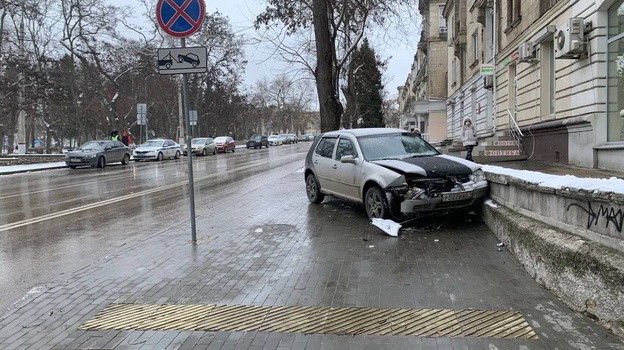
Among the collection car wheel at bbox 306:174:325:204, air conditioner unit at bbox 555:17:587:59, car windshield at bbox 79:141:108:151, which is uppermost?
air conditioner unit at bbox 555:17:587:59

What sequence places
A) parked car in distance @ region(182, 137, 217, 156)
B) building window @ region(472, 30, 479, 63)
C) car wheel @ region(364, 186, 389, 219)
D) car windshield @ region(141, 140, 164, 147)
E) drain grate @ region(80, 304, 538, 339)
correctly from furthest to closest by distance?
parked car in distance @ region(182, 137, 217, 156)
car windshield @ region(141, 140, 164, 147)
building window @ region(472, 30, 479, 63)
car wheel @ region(364, 186, 389, 219)
drain grate @ region(80, 304, 538, 339)

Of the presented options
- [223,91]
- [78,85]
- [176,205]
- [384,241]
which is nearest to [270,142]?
[223,91]

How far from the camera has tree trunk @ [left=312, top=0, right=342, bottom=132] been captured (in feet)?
58.3

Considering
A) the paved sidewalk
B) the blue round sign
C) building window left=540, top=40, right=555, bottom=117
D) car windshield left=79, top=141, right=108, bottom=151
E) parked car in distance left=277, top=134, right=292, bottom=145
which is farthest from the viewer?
parked car in distance left=277, top=134, right=292, bottom=145

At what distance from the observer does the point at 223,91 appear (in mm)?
63594

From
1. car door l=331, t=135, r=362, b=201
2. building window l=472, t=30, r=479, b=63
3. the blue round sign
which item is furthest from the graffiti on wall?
building window l=472, t=30, r=479, b=63

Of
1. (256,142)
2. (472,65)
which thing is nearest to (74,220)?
(472,65)

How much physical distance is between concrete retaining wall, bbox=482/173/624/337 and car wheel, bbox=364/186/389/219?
2217mm

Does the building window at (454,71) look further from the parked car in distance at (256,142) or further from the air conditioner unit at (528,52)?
the parked car in distance at (256,142)

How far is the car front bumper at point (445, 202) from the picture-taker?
26.0ft

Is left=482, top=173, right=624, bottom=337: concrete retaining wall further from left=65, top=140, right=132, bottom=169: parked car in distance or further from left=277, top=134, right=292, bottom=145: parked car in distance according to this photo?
left=277, top=134, right=292, bottom=145: parked car in distance

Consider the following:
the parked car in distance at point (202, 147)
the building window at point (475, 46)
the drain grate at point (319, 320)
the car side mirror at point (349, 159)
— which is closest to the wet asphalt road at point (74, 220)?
the drain grate at point (319, 320)

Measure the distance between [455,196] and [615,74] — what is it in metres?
6.66

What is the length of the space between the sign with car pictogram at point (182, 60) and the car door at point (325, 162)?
3999 millimetres
